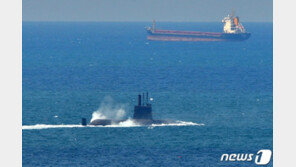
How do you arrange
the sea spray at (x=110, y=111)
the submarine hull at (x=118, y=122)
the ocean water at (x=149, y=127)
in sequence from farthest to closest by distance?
the sea spray at (x=110, y=111) → the submarine hull at (x=118, y=122) → the ocean water at (x=149, y=127)

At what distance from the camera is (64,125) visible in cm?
12625

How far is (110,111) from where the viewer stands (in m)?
145

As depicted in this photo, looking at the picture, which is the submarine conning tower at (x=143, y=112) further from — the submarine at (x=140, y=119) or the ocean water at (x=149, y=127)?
the ocean water at (x=149, y=127)

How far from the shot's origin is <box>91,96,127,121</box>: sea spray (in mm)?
137500

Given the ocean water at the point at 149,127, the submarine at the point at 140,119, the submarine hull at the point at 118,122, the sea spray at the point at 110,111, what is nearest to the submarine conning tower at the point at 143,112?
the submarine at the point at 140,119

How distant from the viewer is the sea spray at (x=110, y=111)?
13750 cm

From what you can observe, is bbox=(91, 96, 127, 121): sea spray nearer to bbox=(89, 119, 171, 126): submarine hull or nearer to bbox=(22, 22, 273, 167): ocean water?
bbox=(22, 22, 273, 167): ocean water

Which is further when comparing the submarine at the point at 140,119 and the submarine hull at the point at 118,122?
the submarine hull at the point at 118,122

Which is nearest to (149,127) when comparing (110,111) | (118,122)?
(118,122)

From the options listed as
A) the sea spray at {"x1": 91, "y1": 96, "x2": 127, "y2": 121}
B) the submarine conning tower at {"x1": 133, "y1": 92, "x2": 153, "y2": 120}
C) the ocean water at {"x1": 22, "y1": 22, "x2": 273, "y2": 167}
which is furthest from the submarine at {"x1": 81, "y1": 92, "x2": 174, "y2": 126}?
the sea spray at {"x1": 91, "y1": 96, "x2": 127, "y2": 121}

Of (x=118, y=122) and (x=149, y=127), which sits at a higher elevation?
(x=118, y=122)

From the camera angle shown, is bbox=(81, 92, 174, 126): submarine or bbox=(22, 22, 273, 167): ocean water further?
bbox=(81, 92, 174, 126): submarine

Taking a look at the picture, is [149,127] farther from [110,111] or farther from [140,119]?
[110,111]

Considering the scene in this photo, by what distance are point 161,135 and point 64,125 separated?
17.0 meters
